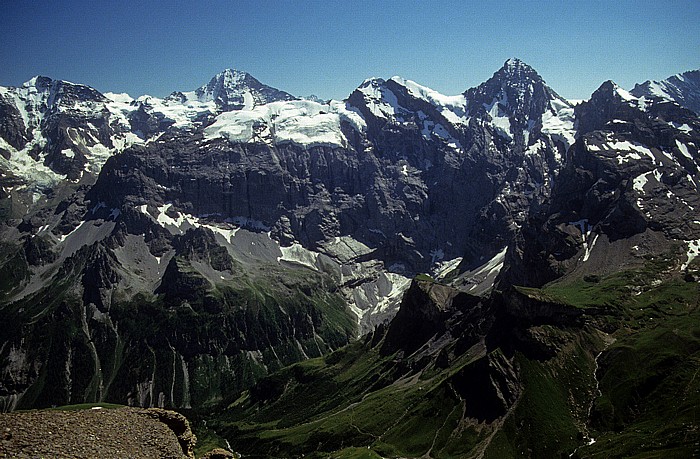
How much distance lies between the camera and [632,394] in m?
200

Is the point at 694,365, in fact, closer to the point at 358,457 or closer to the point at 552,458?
the point at 552,458

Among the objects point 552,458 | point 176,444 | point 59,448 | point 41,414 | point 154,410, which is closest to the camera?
point 59,448

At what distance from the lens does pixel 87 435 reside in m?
33.2

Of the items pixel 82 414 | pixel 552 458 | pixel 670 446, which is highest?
pixel 82 414

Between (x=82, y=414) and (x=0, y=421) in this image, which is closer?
(x=0, y=421)

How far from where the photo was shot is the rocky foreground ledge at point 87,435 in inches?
1202

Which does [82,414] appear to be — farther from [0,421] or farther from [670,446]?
[670,446]

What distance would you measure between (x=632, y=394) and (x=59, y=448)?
20681 centimetres

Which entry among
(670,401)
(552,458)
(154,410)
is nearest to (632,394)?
(670,401)

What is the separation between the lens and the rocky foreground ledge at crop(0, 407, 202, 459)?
30542 mm

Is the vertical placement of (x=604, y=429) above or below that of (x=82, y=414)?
below

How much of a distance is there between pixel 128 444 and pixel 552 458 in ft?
584

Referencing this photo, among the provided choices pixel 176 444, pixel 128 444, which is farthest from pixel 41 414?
pixel 176 444

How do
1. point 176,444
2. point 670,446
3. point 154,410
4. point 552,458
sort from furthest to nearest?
1. point 552,458
2. point 670,446
3. point 154,410
4. point 176,444
